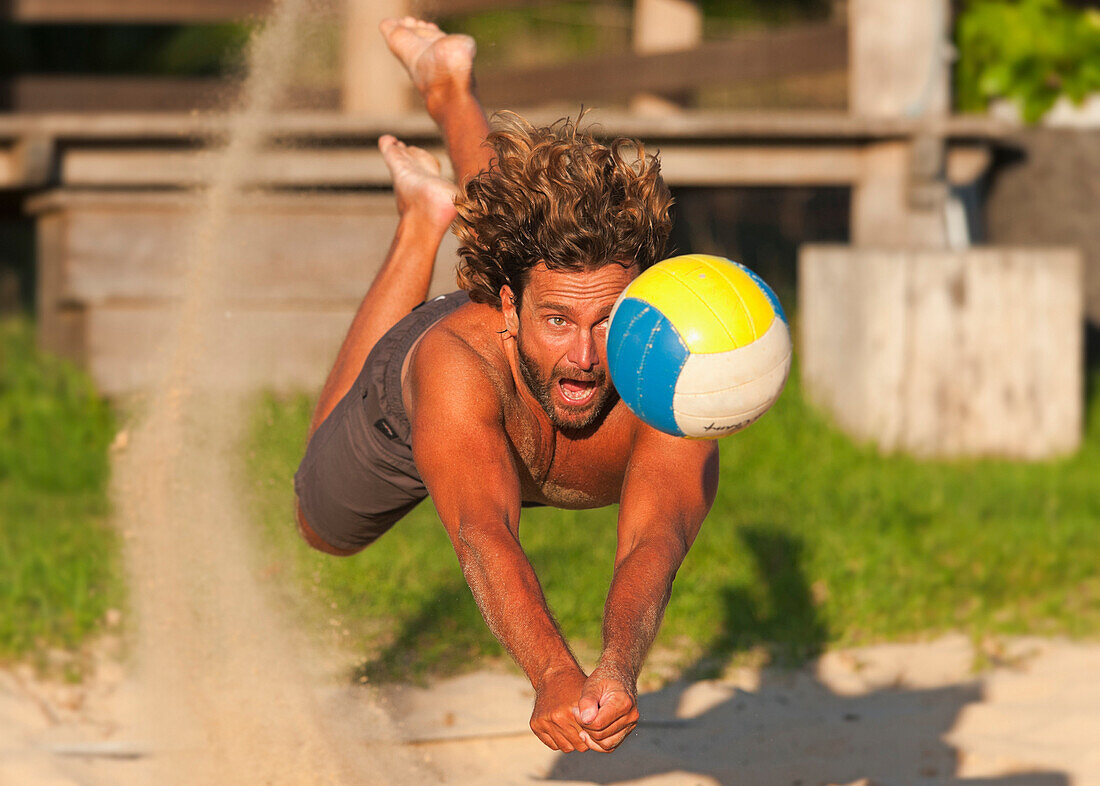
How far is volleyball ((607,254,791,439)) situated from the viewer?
2.47m

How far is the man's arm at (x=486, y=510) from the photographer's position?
88.7 inches

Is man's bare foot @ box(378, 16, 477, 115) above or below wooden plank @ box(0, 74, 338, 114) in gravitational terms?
above

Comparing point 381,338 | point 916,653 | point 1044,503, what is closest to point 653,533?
point 381,338

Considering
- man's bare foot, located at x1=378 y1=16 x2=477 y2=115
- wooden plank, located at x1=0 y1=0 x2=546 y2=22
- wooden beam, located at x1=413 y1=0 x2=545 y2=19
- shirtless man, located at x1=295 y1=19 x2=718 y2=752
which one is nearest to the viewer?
shirtless man, located at x1=295 y1=19 x2=718 y2=752

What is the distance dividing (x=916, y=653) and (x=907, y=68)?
3519mm

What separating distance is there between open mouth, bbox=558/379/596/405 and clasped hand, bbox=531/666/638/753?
0.71 m

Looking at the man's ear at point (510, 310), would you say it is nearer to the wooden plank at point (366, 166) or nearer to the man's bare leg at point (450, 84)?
the man's bare leg at point (450, 84)

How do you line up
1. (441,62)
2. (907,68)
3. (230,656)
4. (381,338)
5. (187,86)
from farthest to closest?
(187,86)
(907,68)
(230,656)
(441,62)
(381,338)

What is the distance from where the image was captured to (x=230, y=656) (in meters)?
4.46

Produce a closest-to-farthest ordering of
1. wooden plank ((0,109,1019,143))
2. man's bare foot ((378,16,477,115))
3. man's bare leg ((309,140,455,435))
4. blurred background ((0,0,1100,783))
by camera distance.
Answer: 1. man's bare leg ((309,140,455,435))
2. man's bare foot ((378,16,477,115))
3. blurred background ((0,0,1100,783))
4. wooden plank ((0,109,1019,143))

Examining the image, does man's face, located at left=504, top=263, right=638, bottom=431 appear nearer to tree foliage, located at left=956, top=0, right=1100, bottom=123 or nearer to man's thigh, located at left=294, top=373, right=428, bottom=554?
man's thigh, located at left=294, top=373, right=428, bottom=554

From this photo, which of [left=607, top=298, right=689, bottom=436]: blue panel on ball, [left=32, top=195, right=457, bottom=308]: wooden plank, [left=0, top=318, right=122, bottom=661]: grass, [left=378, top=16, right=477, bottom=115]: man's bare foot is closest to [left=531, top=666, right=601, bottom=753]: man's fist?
[left=607, top=298, right=689, bottom=436]: blue panel on ball

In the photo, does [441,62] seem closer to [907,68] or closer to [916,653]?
[916,653]

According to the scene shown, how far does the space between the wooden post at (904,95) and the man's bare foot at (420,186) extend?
3.80 metres
